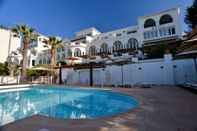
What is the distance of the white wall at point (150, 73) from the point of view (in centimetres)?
1441

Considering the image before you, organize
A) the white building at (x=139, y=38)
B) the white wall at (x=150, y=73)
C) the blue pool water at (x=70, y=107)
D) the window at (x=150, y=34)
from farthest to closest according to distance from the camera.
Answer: the window at (x=150, y=34) < the white building at (x=139, y=38) < the white wall at (x=150, y=73) < the blue pool water at (x=70, y=107)

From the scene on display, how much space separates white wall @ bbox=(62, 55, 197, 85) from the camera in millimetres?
14406

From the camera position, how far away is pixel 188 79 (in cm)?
1359

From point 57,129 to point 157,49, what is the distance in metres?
19.7

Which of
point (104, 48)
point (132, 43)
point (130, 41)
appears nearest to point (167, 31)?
point (132, 43)

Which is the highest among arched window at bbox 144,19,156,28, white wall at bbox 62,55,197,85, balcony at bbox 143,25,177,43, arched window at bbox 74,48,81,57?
arched window at bbox 144,19,156,28

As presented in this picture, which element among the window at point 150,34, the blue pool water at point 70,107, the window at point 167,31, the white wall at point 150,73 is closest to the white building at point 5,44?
the white wall at point 150,73

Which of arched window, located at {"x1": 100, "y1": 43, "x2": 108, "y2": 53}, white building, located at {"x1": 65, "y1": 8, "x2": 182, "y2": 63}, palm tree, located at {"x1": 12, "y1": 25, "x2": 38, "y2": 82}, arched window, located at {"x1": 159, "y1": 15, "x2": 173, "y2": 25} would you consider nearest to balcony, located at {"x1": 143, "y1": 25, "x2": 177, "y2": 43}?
white building, located at {"x1": 65, "y1": 8, "x2": 182, "y2": 63}

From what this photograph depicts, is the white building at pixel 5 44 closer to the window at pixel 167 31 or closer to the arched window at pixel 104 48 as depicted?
the arched window at pixel 104 48

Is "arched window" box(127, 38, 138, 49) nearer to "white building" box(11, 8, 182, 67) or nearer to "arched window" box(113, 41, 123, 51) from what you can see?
"white building" box(11, 8, 182, 67)

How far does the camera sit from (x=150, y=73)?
16.4 metres

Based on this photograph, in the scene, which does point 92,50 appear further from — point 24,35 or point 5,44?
point 5,44

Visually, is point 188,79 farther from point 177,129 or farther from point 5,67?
point 5,67

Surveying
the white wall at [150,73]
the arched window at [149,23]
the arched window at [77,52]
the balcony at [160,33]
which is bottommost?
the white wall at [150,73]
